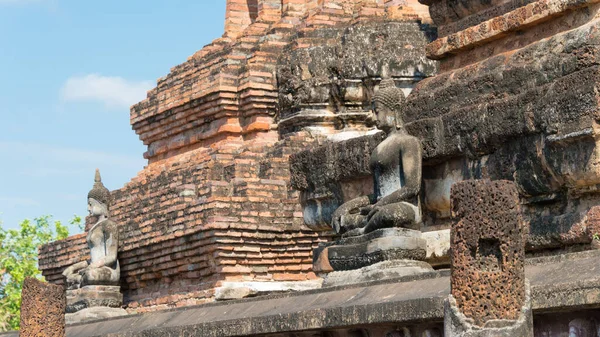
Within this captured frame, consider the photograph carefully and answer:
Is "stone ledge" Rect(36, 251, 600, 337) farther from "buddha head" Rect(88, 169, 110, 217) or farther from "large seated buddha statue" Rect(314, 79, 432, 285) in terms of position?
"buddha head" Rect(88, 169, 110, 217)

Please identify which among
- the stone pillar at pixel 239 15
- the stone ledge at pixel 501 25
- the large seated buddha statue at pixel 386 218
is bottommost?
the large seated buddha statue at pixel 386 218

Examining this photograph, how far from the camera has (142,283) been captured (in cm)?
1639

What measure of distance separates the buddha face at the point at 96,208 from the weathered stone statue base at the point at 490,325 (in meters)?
11.5

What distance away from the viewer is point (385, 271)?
8711 millimetres

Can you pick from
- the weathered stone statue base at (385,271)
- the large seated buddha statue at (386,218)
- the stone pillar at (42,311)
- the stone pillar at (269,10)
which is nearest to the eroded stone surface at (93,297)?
the stone pillar at (269,10)

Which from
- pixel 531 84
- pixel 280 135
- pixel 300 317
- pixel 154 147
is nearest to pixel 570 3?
pixel 531 84

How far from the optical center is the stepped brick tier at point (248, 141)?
14.9 meters

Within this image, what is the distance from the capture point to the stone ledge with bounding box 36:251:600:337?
241 inches

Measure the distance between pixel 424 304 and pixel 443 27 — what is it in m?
4.39

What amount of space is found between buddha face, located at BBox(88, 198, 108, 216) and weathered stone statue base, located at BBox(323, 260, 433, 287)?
8225 mm

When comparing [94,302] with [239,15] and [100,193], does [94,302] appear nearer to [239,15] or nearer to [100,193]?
[100,193]

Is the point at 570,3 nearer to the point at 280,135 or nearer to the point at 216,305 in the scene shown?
the point at 216,305

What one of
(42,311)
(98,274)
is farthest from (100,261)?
(42,311)

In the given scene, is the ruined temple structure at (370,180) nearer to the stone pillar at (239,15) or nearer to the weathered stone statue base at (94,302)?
the stone pillar at (239,15)
